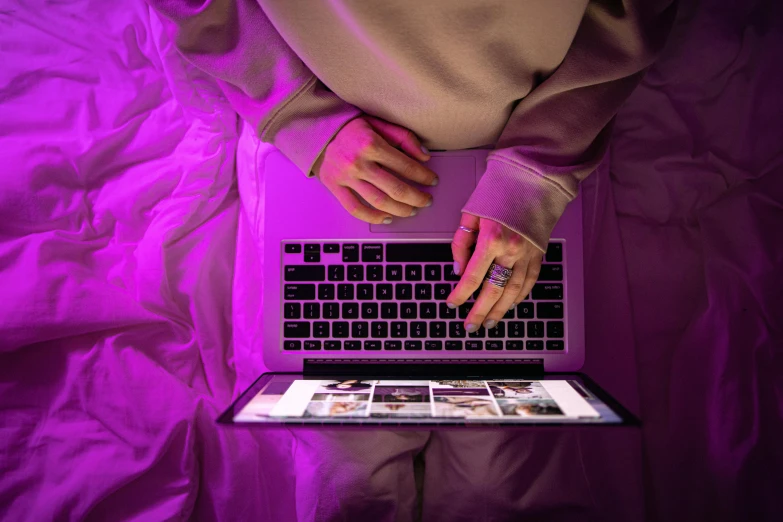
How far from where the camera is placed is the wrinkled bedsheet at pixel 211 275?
0.87 meters

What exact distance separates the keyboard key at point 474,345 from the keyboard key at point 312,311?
247 mm

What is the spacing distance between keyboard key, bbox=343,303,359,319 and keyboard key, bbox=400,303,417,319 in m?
0.07

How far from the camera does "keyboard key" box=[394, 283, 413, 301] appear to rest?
2.63 ft

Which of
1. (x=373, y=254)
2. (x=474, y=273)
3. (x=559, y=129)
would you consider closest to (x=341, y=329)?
(x=373, y=254)

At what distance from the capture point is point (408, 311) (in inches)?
31.5

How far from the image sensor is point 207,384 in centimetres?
97

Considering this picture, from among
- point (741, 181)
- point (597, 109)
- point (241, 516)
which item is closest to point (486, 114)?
point (597, 109)

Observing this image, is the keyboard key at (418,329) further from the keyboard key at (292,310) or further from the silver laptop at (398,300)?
the keyboard key at (292,310)

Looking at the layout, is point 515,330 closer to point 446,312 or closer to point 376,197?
point 446,312

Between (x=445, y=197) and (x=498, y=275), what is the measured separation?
16cm

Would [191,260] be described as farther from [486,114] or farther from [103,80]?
[486,114]

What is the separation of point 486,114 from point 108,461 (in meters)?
0.87

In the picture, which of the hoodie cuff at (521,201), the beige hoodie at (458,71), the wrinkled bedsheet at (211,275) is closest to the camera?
the beige hoodie at (458,71)

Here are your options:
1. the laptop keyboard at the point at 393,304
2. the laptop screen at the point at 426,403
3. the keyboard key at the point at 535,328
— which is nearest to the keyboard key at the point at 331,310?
the laptop keyboard at the point at 393,304
